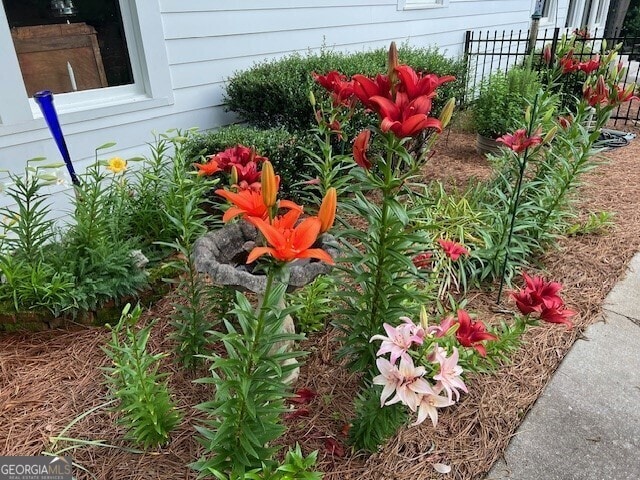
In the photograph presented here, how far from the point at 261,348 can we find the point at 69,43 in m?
2.71

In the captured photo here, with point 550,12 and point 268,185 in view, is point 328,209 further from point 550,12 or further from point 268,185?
point 550,12

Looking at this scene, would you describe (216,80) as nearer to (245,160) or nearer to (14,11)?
(14,11)

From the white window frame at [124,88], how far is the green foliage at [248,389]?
2.15 metres

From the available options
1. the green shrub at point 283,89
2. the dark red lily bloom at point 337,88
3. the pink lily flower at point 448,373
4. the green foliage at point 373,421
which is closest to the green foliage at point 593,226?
the green shrub at point 283,89

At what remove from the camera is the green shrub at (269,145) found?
3009 millimetres

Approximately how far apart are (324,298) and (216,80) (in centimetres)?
225

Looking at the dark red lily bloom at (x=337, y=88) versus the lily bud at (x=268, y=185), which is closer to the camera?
the lily bud at (x=268, y=185)

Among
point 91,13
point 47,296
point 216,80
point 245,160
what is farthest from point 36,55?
point 245,160

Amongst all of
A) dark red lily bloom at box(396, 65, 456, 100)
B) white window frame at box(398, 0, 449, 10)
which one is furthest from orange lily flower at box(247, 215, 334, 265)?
white window frame at box(398, 0, 449, 10)

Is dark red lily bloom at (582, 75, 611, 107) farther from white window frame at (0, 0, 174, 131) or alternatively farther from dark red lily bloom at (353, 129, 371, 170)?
white window frame at (0, 0, 174, 131)

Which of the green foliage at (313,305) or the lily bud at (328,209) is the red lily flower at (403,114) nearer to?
the lily bud at (328,209)

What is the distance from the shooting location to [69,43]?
2.92 metres

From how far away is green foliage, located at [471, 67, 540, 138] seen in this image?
459cm

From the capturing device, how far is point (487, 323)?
2312 millimetres
